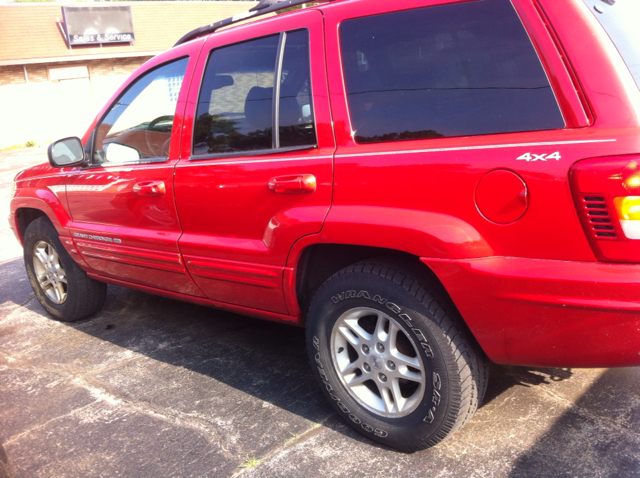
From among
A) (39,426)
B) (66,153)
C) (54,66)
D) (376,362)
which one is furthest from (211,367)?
(54,66)

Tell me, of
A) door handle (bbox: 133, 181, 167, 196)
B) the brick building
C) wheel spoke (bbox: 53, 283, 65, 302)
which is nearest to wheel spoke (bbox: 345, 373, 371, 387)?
door handle (bbox: 133, 181, 167, 196)

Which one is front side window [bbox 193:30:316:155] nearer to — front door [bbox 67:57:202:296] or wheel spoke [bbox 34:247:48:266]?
front door [bbox 67:57:202:296]

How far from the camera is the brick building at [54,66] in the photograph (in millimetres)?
22797

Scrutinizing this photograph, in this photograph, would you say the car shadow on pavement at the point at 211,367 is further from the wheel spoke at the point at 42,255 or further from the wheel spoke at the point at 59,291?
A: the wheel spoke at the point at 42,255

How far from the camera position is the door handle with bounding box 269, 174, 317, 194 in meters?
2.70

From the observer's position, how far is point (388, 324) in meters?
2.70

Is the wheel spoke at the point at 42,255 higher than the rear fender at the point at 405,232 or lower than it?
lower

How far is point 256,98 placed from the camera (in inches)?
120

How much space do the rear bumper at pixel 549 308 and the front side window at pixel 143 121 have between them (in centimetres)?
196

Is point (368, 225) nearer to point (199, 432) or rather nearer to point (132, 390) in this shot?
point (199, 432)

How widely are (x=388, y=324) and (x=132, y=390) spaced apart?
1.68 metres

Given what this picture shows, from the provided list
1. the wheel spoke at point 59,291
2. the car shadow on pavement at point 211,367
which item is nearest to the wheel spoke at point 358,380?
the car shadow on pavement at point 211,367


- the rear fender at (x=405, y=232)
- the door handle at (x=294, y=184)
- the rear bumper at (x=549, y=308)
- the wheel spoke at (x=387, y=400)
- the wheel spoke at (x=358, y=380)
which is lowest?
the wheel spoke at (x=387, y=400)

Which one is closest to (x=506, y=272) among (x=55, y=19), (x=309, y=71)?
(x=309, y=71)
